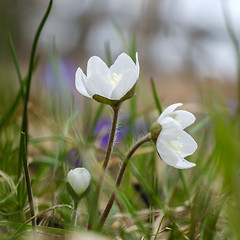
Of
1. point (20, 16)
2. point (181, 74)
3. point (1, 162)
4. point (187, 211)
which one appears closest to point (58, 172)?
point (1, 162)

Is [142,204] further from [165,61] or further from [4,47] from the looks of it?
[165,61]

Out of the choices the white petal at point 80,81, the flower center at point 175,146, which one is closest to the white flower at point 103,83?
the white petal at point 80,81

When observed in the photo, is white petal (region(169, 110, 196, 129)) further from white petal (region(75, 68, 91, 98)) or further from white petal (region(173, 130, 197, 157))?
white petal (region(75, 68, 91, 98))

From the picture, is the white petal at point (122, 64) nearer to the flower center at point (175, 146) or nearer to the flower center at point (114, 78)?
the flower center at point (114, 78)

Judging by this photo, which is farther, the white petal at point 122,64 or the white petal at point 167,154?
the white petal at point 122,64

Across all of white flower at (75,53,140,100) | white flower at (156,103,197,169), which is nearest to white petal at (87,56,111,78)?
white flower at (75,53,140,100)

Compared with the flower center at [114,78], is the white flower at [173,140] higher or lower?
lower
